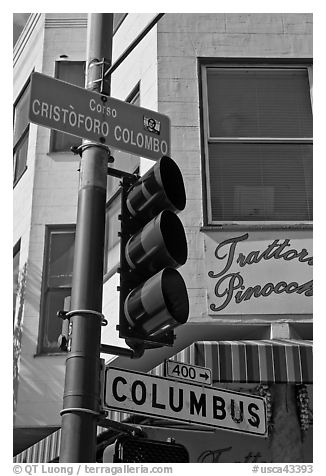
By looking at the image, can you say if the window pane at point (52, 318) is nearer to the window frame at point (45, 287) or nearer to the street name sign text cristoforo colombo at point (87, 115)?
the window frame at point (45, 287)

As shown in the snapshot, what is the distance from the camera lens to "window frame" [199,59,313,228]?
9.05m

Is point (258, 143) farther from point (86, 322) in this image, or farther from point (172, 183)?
point (86, 322)

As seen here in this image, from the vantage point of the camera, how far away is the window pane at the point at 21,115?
48.3 feet

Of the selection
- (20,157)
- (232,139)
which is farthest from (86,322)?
(20,157)

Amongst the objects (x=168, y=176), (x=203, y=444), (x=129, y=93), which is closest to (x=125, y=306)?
(x=168, y=176)

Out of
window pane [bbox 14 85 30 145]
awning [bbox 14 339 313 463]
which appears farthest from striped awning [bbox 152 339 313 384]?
window pane [bbox 14 85 30 145]

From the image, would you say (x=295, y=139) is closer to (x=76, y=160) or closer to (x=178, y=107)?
(x=178, y=107)

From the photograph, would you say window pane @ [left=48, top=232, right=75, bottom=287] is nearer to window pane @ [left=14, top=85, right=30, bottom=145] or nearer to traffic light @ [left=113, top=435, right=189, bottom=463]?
window pane @ [left=14, top=85, right=30, bottom=145]

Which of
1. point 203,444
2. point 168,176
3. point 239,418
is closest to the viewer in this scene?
point 168,176

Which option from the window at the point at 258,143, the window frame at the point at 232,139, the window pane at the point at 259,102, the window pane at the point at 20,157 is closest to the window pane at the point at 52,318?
the window pane at the point at 20,157

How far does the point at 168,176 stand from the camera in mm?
4660

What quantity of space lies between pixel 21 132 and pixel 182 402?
10.9 metres

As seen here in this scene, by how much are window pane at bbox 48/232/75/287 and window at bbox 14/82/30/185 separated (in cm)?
197

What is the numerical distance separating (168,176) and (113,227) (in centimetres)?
606
